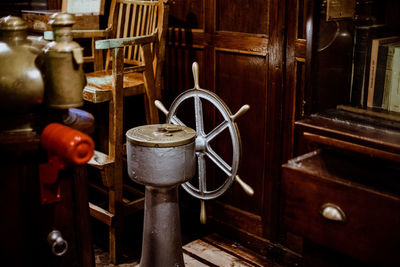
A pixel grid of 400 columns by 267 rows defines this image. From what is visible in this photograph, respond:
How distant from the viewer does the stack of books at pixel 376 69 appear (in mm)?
1690

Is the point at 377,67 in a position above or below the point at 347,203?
above

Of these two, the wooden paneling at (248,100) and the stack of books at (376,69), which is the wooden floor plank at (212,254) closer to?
the wooden paneling at (248,100)

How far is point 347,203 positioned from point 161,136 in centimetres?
91

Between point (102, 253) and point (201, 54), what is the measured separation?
142 centimetres

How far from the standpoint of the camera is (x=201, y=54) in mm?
3037

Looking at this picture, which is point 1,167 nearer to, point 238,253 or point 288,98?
point 288,98

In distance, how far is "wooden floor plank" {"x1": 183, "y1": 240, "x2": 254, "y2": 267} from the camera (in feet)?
9.12

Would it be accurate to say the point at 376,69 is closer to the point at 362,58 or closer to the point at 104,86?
Answer: the point at 362,58

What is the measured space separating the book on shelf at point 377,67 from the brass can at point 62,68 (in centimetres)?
110

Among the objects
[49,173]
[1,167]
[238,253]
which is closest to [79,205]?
[49,173]

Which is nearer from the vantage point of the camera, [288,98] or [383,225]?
[383,225]

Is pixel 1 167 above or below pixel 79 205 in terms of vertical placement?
above

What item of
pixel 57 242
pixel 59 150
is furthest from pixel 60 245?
pixel 59 150

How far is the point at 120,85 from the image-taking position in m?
2.63
